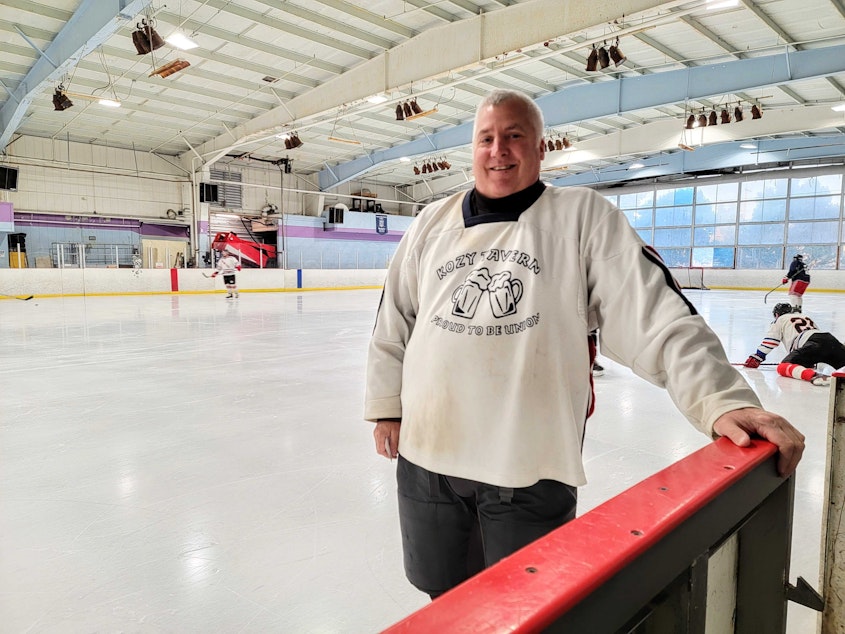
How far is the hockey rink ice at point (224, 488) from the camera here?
1.68m

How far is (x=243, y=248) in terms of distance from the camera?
1950 centimetres

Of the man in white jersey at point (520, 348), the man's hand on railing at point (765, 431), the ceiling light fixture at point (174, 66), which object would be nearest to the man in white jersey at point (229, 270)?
the ceiling light fixture at point (174, 66)

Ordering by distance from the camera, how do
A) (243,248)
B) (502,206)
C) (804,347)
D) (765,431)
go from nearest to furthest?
(765,431) < (502,206) < (804,347) < (243,248)

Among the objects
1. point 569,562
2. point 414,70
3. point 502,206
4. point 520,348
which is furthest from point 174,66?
point 569,562

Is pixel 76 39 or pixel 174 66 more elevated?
pixel 76 39

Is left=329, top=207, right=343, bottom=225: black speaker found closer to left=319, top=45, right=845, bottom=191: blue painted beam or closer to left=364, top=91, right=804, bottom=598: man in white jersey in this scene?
left=319, top=45, right=845, bottom=191: blue painted beam

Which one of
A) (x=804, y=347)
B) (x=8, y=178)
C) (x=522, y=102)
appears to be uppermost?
(x=8, y=178)

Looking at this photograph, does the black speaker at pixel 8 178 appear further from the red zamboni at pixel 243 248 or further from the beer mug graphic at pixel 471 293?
the beer mug graphic at pixel 471 293

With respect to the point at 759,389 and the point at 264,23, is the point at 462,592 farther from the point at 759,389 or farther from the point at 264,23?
the point at 264,23

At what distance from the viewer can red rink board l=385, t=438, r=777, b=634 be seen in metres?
0.53

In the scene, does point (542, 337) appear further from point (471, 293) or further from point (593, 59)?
point (593, 59)

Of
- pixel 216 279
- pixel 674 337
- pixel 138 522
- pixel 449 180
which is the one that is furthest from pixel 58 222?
pixel 674 337

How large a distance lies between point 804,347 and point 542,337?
4.80 metres

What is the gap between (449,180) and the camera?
26781mm
